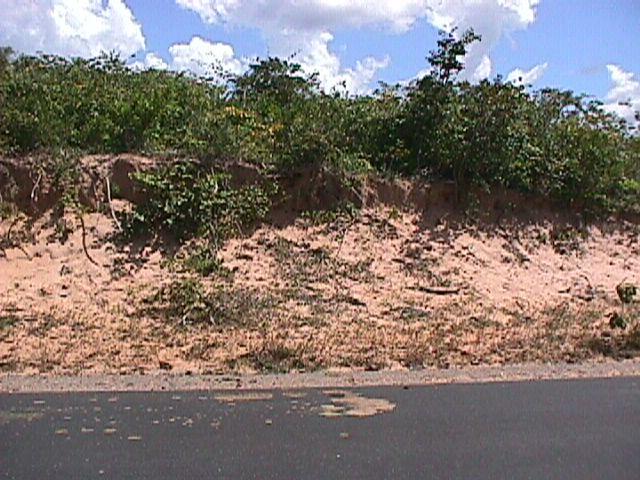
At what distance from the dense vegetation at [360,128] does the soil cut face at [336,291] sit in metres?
0.73

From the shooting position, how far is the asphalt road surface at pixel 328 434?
6.25 m

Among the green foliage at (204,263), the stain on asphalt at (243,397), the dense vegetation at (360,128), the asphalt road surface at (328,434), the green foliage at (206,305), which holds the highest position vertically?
the dense vegetation at (360,128)

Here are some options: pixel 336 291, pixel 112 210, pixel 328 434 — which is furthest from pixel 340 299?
pixel 328 434

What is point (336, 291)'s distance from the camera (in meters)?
15.3

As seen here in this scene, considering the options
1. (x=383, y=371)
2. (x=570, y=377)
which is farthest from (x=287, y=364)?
(x=570, y=377)

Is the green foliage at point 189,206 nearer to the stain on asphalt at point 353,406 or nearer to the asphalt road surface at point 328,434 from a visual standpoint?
the asphalt road surface at point 328,434

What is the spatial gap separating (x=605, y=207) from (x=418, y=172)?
431cm

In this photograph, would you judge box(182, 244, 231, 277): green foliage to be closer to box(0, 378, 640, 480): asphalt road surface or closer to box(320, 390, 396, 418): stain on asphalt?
box(0, 378, 640, 480): asphalt road surface

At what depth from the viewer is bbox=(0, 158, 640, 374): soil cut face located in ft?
39.2

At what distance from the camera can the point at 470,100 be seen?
18.3m

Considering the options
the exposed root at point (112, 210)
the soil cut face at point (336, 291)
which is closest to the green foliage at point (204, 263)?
the soil cut face at point (336, 291)

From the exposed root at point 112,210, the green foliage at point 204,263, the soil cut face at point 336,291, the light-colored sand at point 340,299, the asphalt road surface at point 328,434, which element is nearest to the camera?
the asphalt road surface at point 328,434

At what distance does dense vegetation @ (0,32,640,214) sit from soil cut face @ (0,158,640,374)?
73cm

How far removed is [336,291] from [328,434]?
8.08 metres
